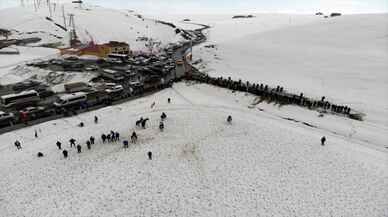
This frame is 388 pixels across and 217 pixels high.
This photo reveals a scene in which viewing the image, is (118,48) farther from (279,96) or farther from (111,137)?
(111,137)

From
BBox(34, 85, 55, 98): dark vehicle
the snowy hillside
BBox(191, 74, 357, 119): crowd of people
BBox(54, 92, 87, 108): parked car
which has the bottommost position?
BBox(34, 85, 55, 98): dark vehicle

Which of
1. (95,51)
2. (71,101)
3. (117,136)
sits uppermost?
(95,51)

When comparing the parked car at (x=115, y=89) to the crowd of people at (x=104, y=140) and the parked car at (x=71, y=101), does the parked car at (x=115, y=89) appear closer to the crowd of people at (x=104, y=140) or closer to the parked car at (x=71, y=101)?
the parked car at (x=71, y=101)

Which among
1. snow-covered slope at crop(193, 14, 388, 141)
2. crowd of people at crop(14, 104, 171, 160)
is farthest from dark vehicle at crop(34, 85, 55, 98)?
snow-covered slope at crop(193, 14, 388, 141)

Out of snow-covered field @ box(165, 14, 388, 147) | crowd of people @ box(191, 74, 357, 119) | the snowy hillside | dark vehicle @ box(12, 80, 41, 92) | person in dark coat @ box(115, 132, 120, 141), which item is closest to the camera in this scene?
person in dark coat @ box(115, 132, 120, 141)

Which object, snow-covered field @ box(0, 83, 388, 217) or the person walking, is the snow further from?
snow-covered field @ box(0, 83, 388, 217)

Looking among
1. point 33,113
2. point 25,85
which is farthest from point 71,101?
point 25,85

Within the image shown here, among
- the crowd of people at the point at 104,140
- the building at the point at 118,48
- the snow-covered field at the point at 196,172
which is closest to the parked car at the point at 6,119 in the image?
the snow-covered field at the point at 196,172

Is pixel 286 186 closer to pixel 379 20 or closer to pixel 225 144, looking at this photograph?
pixel 225 144
